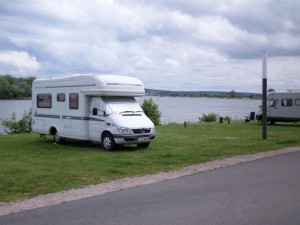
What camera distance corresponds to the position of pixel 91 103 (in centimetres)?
1659

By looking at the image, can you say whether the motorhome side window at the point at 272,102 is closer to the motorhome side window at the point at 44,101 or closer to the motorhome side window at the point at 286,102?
the motorhome side window at the point at 286,102

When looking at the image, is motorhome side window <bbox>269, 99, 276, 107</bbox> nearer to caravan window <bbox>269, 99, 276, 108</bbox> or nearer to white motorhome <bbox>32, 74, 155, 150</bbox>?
caravan window <bbox>269, 99, 276, 108</bbox>

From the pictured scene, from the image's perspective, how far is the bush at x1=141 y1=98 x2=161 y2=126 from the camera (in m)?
41.8

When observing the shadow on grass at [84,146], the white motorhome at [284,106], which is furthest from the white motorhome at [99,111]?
the white motorhome at [284,106]

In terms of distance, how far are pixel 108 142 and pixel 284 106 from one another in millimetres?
20490

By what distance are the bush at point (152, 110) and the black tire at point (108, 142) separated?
25291 mm

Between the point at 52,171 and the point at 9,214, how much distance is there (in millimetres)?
3961

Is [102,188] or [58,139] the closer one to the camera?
[102,188]

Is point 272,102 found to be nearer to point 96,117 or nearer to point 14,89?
point 96,117

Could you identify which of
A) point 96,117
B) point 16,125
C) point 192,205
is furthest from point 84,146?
point 16,125

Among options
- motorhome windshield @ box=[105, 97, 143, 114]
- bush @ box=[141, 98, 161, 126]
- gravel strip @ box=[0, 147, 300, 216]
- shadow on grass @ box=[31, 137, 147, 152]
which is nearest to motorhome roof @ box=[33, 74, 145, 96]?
motorhome windshield @ box=[105, 97, 143, 114]

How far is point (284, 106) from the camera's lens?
3272cm

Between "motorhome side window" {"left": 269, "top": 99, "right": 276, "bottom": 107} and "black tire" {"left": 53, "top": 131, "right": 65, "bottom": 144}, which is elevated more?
"motorhome side window" {"left": 269, "top": 99, "right": 276, "bottom": 107}

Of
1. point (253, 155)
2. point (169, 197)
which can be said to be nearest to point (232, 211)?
point (169, 197)
